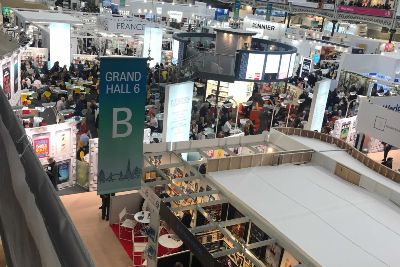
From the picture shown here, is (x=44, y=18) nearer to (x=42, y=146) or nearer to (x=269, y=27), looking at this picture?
(x=42, y=146)

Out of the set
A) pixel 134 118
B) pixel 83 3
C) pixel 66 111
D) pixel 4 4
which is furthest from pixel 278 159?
pixel 83 3

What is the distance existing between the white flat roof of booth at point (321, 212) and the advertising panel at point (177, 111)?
302 centimetres

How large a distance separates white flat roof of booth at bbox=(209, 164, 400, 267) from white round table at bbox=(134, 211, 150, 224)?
173 cm

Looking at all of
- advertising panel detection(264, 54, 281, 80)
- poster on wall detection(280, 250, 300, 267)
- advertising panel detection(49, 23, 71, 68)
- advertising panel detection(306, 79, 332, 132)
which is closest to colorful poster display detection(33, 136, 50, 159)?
poster on wall detection(280, 250, 300, 267)

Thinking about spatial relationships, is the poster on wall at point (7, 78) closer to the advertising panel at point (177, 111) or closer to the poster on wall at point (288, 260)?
the advertising panel at point (177, 111)

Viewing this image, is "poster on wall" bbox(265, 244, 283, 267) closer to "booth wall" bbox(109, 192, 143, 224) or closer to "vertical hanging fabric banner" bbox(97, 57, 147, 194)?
"vertical hanging fabric banner" bbox(97, 57, 147, 194)

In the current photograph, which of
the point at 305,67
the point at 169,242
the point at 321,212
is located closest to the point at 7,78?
the point at 169,242

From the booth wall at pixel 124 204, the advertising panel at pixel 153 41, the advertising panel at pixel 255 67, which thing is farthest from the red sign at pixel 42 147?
the advertising panel at pixel 153 41

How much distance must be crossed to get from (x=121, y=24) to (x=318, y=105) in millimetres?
9564

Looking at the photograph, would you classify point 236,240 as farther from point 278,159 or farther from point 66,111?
point 66,111

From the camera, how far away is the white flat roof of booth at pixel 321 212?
5.44 m

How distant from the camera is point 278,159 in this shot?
8.20 m

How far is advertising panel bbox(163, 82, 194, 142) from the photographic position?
32.9ft

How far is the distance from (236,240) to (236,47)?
11.7 metres
